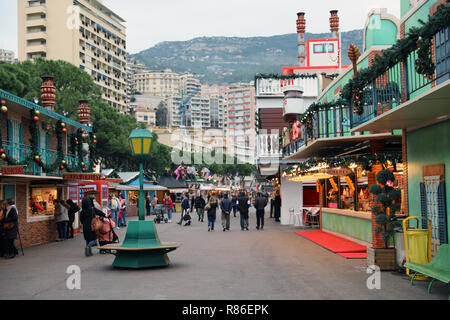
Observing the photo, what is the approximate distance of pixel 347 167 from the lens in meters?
17.2

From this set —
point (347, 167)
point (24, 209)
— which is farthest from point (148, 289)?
point (24, 209)

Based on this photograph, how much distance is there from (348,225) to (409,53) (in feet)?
33.6

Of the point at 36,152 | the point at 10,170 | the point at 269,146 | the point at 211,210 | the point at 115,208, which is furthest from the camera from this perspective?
the point at 269,146

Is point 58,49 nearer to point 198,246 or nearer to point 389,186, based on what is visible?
point 198,246

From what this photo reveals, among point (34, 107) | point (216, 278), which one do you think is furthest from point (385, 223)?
point (34, 107)

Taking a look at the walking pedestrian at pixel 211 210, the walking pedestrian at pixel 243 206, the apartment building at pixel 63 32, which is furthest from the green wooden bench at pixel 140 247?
the apartment building at pixel 63 32

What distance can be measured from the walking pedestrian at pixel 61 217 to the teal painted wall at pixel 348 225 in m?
10.9

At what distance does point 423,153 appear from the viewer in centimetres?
1178

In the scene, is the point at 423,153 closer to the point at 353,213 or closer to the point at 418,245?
the point at 418,245

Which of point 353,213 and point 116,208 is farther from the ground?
point 353,213

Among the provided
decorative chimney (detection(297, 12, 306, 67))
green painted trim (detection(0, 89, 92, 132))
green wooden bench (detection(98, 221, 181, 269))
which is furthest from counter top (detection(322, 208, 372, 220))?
decorative chimney (detection(297, 12, 306, 67))

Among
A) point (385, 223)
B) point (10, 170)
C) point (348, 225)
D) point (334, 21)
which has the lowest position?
point (348, 225)

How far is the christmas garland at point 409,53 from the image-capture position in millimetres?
8250

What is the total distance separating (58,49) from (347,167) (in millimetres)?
85766
